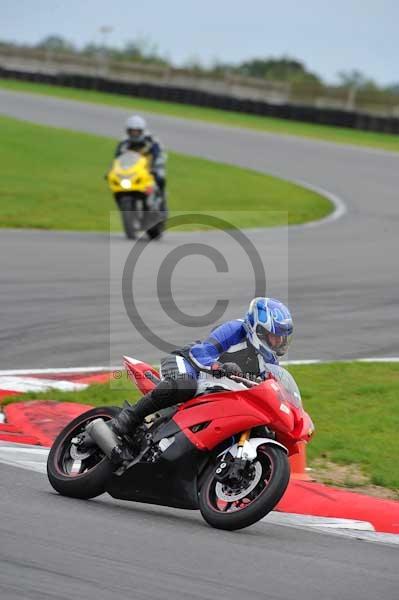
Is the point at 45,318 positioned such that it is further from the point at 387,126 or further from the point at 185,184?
the point at 387,126

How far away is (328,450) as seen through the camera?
307 inches

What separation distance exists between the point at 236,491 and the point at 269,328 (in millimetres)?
877

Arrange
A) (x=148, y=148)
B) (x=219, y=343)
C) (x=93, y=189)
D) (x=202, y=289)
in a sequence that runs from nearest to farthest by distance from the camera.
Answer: (x=219, y=343) → (x=202, y=289) → (x=148, y=148) → (x=93, y=189)

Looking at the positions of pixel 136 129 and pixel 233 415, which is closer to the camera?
pixel 233 415

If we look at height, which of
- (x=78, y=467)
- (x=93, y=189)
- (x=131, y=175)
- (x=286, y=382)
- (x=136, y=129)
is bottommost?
(x=78, y=467)

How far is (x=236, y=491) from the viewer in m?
6.00

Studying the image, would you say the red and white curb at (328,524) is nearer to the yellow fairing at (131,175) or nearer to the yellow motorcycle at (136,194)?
the yellow motorcycle at (136,194)

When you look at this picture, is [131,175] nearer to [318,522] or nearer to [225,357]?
[225,357]

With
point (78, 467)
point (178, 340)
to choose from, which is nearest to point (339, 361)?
point (178, 340)

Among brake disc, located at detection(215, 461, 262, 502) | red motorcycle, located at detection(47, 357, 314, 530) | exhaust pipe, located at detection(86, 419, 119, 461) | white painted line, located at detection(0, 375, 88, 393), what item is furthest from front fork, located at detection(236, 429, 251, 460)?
white painted line, located at detection(0, 375, 88, 393)

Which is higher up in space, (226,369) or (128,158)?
(128,158)

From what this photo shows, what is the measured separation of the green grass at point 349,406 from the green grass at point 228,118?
2597 cm

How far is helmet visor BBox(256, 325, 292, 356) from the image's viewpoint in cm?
614

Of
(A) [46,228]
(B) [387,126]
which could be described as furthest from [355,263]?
(B) [387,126]
